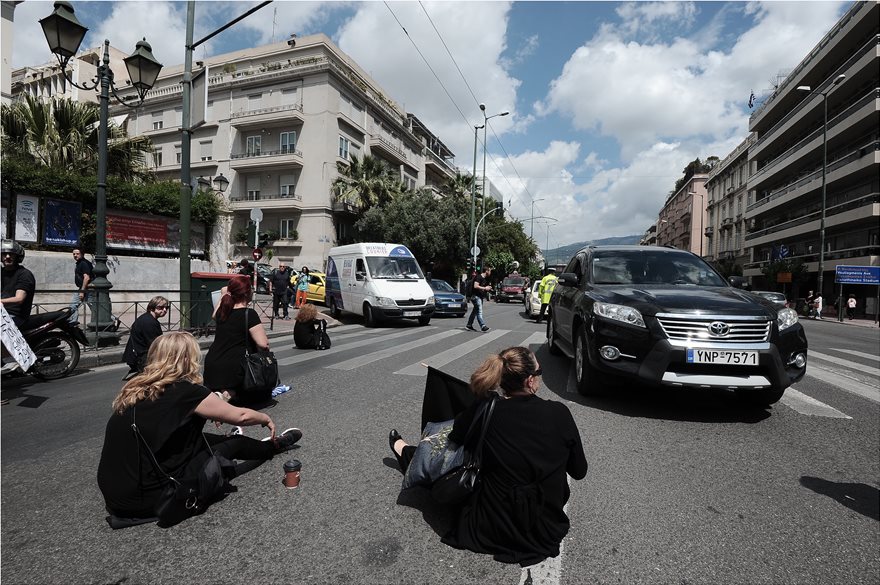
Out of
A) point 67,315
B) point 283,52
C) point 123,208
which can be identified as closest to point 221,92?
point 283,52

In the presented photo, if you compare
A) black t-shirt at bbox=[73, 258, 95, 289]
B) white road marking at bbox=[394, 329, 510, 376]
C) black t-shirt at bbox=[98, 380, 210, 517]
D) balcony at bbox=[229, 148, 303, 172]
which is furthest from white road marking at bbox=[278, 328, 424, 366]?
balcony at bbox=[229, 148, 303, 172]

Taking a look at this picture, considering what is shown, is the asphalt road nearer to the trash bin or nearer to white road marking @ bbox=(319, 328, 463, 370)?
white road marking @ bbox=(319, 328, 463, 370)

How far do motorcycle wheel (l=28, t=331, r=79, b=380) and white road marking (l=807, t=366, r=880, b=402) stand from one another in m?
10.5

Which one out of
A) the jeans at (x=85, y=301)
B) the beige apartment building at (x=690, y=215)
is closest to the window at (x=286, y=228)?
the jeans at (x=85, y=301)

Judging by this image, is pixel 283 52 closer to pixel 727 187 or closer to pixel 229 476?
pixel 229 476

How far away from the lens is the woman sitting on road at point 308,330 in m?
8.93

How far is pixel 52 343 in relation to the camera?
21.5 ft

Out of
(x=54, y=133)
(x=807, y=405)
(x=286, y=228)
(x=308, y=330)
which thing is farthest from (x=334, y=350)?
(x=286, y=228)

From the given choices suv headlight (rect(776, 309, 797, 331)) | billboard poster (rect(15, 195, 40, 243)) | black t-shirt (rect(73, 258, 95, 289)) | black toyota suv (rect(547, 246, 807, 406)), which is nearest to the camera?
black toyota suv (rect(547, 246, 807, 406))

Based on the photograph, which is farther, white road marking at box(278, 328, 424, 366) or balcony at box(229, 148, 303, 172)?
balcony at box(229, 148, 303, 172)

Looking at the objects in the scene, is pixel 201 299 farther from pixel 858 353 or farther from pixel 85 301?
pixel 858 353

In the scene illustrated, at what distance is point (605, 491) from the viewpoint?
10.0 ft

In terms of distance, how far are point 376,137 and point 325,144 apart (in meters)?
5.82

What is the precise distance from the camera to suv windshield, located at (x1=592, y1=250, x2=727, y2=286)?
568 centimetres
